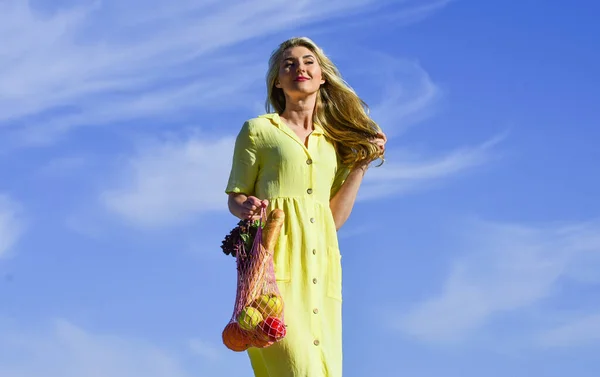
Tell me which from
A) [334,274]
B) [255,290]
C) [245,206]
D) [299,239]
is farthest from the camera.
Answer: [334,274]

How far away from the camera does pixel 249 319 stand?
23.3 ft

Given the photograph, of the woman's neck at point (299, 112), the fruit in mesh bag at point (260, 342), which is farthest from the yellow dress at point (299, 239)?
the fruit in mesh bag at point (260, 342)

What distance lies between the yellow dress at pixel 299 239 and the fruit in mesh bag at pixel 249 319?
0.35 m

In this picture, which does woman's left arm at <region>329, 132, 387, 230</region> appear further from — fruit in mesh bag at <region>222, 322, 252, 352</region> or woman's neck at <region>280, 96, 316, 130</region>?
fruit in mesh bag at <region>222, 322, 252, 352</region>

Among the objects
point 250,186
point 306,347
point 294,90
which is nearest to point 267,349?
point 306,347

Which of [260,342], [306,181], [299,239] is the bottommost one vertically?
[260,342]

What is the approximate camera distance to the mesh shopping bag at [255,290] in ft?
23.4

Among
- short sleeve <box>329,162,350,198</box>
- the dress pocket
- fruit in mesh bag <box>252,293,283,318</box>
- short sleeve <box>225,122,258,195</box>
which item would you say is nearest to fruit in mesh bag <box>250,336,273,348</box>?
fruit in mesh bag <box>252,293,283,318</box>

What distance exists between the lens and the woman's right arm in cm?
754

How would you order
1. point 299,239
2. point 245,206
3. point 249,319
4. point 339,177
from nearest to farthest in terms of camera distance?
1. point 249,319
2. point 245,206
3. point 299,239
4. point 339,177

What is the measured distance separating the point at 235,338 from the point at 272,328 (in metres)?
0.24

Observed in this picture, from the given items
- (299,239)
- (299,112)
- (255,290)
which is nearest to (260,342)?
(255,290)

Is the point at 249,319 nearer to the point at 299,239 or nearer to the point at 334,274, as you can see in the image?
the point at 299,239

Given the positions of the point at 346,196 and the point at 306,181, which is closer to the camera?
the point at 306,181
